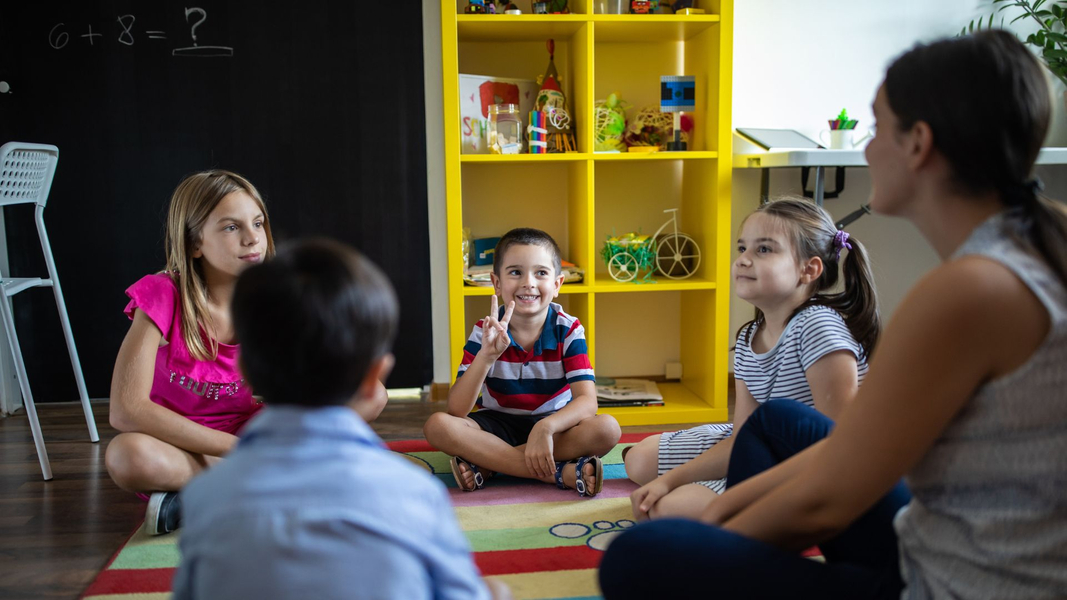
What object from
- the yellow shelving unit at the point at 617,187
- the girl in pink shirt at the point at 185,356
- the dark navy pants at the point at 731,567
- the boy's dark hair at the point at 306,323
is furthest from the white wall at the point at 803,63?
the boy's dark hair at the point at 306,323

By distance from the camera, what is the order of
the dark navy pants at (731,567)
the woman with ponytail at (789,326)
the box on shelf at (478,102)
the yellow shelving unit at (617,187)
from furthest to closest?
the box on shelf at (478,102) < the yellow shelving unit at (617,187) < the woman with ponytail at (789,326) < the dark navy pants at (731,567)

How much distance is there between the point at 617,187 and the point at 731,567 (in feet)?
6.77

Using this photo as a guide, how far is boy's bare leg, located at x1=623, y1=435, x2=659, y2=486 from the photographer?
5.84ft

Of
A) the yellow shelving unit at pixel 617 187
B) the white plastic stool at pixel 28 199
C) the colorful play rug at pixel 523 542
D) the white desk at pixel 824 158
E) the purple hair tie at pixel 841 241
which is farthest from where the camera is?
the yellow shelving unit at pixel 617 187

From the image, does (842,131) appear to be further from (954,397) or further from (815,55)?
(954,397)

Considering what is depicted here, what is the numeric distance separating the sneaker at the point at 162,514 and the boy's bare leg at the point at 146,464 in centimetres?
3

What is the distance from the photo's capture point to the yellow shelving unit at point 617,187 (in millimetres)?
2355

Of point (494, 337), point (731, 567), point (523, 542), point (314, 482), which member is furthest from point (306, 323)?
point (494, 337)

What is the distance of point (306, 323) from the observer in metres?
0.69

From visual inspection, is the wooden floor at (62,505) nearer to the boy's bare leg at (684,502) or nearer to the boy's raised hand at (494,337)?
the boy's raised hand at (494,337)

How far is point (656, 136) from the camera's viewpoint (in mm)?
2543

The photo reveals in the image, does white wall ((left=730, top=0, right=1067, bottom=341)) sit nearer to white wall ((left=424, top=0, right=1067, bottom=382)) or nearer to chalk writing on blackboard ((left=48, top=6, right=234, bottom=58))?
white wall ((left=424, top=0, right=1067, bottom=382))

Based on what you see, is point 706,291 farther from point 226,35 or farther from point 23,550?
point 23,550

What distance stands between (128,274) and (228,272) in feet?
3.63
